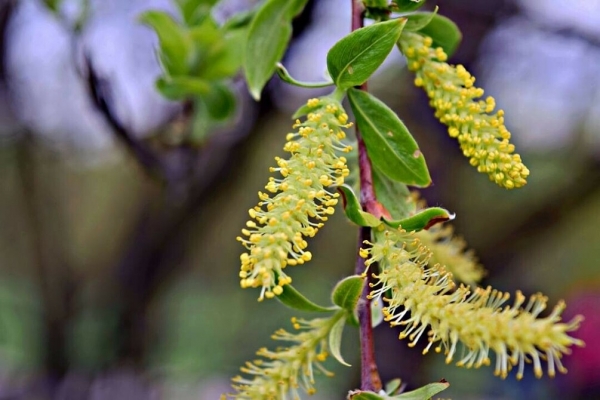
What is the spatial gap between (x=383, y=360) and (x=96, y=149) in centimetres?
137

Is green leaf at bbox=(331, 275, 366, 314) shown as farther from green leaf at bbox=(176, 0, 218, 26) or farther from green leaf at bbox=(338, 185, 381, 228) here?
green leaf at bbox=(176, 0, 218, 26)

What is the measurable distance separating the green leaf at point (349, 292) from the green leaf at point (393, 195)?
0.29 feet

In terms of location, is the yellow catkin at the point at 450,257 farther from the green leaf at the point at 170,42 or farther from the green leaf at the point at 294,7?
the green leaf at the point at 170,42

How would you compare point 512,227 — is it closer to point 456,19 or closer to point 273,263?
point 456,19

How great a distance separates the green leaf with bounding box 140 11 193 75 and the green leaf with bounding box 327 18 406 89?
534 millimetres

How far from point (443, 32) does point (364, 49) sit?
0.16 m

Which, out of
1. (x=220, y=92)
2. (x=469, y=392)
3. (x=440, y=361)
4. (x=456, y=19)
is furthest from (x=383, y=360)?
(x=220, y=92)

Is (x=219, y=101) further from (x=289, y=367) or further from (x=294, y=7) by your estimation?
(x=289, y=367)

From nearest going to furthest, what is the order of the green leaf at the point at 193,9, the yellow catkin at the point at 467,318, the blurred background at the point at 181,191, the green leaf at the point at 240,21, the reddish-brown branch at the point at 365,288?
the yellow catkin at the point at 467,318 → the reddish-brown branch at the point at 365,288 → the green leaf at the point at 240,21 → the green leaf at the point at 193,9 → the blurred background at the point at 181,191

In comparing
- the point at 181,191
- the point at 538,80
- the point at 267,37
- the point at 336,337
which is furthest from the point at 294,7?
the point at 538,80

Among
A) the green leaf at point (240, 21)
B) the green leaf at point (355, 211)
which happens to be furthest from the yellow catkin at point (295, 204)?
the green leaf at point (240, 21)

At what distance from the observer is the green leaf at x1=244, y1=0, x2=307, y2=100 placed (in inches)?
28.1

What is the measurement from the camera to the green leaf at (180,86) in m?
1.00

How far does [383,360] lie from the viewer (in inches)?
83.0
